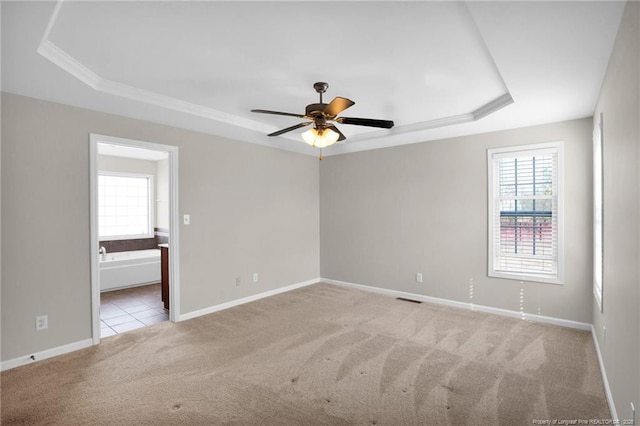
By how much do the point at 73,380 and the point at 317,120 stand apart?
2.92 m

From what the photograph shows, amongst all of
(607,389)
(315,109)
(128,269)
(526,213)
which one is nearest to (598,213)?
(526,213)

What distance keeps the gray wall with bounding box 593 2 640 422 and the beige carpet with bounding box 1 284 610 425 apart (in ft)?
1.87

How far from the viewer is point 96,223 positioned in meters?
3.44

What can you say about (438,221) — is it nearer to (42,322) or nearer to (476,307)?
(476,307)

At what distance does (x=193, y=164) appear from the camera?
432 centimetres

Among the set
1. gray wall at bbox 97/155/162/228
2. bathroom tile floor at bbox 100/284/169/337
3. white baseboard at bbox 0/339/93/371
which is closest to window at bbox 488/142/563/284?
bathroom tile floor at bbox 100/284/169/337

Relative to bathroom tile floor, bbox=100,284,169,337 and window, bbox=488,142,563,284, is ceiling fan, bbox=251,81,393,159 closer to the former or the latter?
window, bbox=488,142,563,284

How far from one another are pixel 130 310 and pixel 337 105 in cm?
399

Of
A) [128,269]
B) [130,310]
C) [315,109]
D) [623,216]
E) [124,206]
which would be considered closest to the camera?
[623,216]

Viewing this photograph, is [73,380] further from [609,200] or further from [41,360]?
[609,200]

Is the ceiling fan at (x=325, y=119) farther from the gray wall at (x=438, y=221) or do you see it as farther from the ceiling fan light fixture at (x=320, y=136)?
the gray wall at (x=438, y=221)

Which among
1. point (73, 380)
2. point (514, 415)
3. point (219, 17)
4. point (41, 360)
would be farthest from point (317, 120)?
point (41, 360)

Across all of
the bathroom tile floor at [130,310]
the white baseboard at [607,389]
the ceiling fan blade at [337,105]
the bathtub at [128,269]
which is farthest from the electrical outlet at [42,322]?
the white baseboard at [607,389]

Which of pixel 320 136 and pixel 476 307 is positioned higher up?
pixel 320 136
